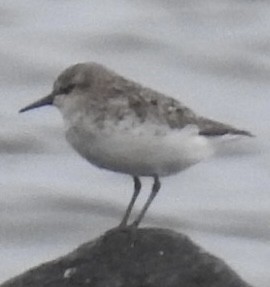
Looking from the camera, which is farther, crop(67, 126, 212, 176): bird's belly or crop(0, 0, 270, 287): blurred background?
crop(0, 0, 270, 287): blurred background

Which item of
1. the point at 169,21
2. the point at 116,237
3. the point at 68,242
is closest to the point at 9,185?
the point at 68,242

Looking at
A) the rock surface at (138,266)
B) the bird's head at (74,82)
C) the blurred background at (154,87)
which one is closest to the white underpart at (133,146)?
the bird's head at (74,82)

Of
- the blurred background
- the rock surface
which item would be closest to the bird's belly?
the rock surface

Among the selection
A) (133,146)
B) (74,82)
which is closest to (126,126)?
(133,146)

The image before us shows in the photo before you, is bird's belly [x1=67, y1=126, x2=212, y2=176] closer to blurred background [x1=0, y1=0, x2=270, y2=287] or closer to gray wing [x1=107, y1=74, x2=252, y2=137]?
gray wing [x1=107, y1=74, x2=252, y2=137]

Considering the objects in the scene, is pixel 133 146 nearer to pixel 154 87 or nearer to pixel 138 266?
pixel 138 266

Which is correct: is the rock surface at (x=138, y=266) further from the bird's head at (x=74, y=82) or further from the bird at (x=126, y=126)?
the bird's head at (x=74, y=82)

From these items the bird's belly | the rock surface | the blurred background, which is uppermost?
the bird's belly

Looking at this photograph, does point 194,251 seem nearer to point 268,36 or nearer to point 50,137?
point 50,137
